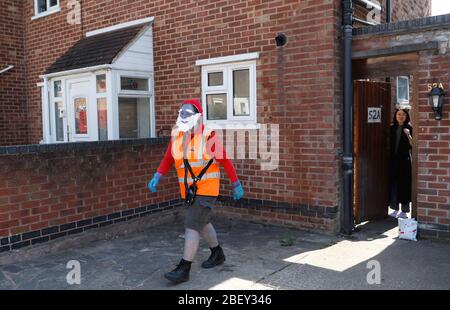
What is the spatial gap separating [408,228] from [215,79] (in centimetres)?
371

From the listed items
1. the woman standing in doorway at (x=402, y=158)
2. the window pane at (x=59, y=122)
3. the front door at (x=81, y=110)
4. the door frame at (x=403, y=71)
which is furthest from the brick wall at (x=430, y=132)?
the window pane at (x=59, y=122)

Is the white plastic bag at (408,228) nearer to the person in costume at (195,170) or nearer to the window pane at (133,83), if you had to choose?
the person in costume at (195,170)

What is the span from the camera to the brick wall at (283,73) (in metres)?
6.14

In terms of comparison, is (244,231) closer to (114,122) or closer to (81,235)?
(81,235)

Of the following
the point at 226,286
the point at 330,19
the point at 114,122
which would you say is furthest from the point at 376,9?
the point at 226,286

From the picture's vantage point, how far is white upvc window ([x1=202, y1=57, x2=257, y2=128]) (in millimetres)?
6893

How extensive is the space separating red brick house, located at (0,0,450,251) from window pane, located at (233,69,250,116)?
0.02 m

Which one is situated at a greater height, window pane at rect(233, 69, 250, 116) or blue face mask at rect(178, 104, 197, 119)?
window pane at rect(233, 69, 250, 116)

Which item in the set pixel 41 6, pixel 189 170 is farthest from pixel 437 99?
pixel 41 6

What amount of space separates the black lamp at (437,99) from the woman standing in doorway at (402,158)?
5.25 feet

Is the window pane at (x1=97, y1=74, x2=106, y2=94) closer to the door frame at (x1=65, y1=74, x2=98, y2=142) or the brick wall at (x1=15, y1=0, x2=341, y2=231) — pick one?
the door frame at (x1=65, y1=74, x2=98, y2=142)

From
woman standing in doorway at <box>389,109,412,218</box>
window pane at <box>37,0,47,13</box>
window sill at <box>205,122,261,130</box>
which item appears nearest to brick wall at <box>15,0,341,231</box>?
window sill at <box>205,122,261,130</box>

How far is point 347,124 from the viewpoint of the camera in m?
6.20

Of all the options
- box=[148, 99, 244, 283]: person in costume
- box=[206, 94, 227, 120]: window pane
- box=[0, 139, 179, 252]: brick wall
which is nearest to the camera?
box=[148, 99, 244, 283]: person in costume
